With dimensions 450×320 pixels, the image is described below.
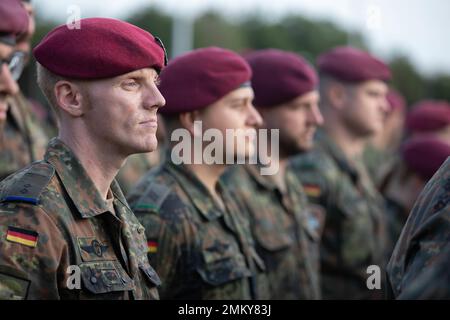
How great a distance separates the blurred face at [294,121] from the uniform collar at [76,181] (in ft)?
10.1

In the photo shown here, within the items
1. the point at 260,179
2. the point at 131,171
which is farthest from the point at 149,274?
the point at 131,171

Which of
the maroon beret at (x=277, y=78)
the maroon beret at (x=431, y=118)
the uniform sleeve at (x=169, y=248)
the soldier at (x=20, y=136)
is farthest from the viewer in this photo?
the maroon beret at (x=431, y=118)

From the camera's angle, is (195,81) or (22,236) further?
(195,81)

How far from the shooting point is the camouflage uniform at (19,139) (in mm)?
5957

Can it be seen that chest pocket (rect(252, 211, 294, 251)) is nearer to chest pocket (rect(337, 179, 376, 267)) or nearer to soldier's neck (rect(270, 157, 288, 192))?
soldier's neck (rect(270, 157, 288, 192))

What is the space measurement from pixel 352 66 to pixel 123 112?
194 inches

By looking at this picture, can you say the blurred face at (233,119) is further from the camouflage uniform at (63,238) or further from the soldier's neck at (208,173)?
the camouflage uniform at (63,238)

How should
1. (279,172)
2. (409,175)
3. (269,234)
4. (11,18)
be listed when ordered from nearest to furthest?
(11,18)
(269,234)
(279,172)
(409,175)

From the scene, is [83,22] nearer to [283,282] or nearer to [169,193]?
[169,193]

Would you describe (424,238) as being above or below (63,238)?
below

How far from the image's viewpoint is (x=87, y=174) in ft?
11.2

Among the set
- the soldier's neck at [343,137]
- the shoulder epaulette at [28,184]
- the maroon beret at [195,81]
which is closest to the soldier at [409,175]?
the soldier's neck at [343,137]

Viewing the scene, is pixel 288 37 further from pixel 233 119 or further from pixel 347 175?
pixel 233 119

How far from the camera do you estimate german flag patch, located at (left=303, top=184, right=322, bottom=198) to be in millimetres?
7124
